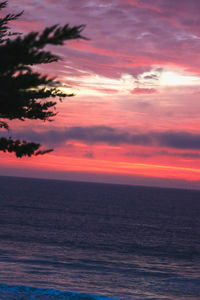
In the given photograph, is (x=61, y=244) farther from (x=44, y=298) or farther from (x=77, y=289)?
(x=44, y=298)

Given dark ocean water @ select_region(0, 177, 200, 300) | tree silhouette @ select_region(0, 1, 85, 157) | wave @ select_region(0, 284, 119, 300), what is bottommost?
dark ocean water @ select_region(0, 177, 200, 300)

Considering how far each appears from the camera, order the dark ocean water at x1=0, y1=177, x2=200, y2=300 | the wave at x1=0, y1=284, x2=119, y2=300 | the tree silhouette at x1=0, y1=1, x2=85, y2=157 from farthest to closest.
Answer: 1. the dark ocean water at x1=0, y1=177, x2=200, y2=300
2. the wave at x1=0, y1=284, x2=119, y2=300
3. the tree silhouette at x1=0, y1=1, x2=85, y2=157

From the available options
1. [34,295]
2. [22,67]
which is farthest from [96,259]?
[22,67]

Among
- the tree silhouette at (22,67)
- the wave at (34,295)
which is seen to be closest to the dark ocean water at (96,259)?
the wave at (34,295)

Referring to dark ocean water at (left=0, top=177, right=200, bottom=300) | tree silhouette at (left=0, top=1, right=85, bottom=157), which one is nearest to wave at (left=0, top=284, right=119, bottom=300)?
dark ocean water at (left=0, top=177, right=200, bottom=300)

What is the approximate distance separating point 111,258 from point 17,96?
49.4 metres

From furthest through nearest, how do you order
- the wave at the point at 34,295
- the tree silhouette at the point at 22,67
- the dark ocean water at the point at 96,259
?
the dark ocean water at the point at 96,259, the wave at the point at 34,295, the tree silhouette at the point at 22,67

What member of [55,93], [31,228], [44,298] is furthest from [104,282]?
[31,228]

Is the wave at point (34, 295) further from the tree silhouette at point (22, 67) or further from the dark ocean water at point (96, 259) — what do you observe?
the tree silhouette at point (22, 67)

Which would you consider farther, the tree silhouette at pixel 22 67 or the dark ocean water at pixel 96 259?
the dark ocean water at pixel 96 259

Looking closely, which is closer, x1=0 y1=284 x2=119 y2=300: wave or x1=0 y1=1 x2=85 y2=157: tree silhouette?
x1=0 y1=1 x2=85 y2=157: tree silhouette

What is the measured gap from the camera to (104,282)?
37.9m

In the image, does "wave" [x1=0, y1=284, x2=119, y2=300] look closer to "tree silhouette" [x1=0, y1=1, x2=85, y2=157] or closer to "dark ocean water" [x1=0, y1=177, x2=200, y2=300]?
"dark ocean water" [x1=0, y1=177, x2=200, y2=300]

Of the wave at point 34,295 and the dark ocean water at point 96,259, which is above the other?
the wave at point 34,295
